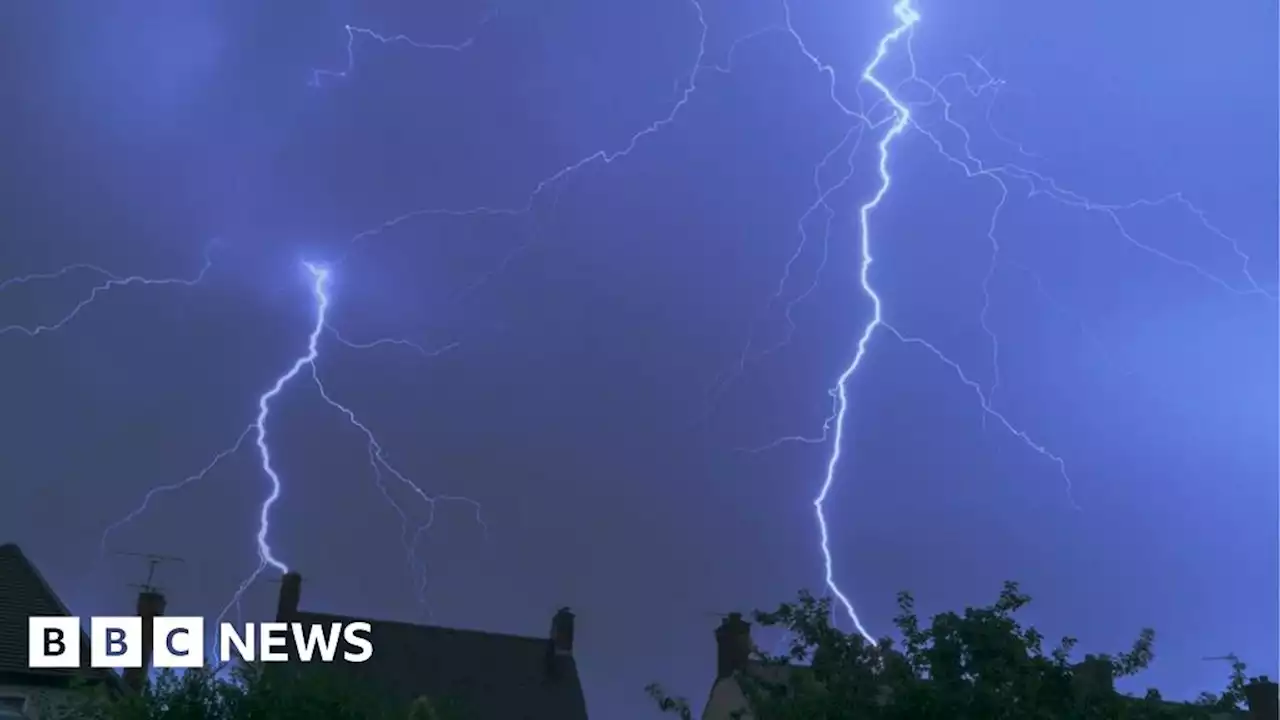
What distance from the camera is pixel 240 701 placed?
10.6 m

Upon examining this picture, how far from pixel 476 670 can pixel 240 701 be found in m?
14.2

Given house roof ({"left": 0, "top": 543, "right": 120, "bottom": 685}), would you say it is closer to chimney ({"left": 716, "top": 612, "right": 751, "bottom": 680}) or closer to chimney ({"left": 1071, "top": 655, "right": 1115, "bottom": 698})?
chimney ({"left": 716, "top": 612, "right": 751, "bottom": 680})

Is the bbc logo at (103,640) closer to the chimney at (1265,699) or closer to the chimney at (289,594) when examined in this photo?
the chimney at (289,594)

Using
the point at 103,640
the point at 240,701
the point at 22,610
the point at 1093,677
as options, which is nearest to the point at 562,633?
the point at 103,640

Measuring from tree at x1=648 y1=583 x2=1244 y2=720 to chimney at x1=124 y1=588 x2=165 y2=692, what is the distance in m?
13.9

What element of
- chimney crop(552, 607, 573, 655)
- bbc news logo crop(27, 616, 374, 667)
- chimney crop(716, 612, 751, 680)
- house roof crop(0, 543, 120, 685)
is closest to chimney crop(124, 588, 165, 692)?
bbc news logo crop(27, 616, 374, 667)

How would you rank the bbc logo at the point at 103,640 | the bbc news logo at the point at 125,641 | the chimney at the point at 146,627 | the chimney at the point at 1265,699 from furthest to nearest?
the chimney at the point at 146,627, the chimney at the point at 1265,699, the bbc logo at the point at 103,640, the bbc news logo at the point at 125,641

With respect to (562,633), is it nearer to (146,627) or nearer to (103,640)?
(146,627)

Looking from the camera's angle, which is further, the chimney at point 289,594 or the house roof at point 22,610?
the chimney at point 289,594

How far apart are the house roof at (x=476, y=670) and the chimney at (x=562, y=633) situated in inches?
7.9

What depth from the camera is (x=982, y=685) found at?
29.8 feet

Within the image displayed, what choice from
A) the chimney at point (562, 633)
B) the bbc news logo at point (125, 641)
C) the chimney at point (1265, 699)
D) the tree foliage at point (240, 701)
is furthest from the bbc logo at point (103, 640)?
the chimney at point (1265, 699)

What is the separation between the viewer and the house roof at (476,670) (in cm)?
2322

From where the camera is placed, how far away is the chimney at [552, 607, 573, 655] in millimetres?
26000
